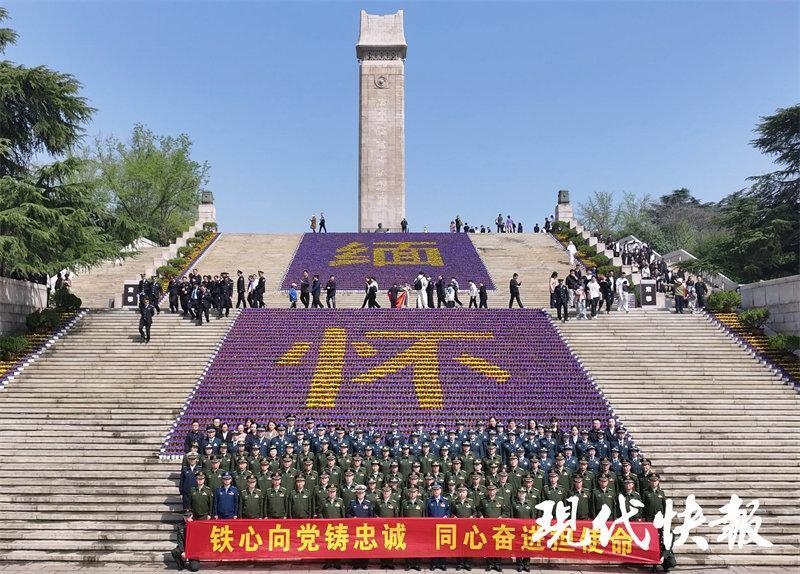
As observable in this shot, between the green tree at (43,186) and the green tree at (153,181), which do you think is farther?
the green tree at (153,181)

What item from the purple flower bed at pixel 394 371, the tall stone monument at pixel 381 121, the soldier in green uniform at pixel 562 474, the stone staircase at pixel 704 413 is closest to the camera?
the soldier in green uniform at pixel 562 474

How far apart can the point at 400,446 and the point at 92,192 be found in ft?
53.4

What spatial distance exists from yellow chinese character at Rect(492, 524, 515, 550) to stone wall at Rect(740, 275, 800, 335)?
1528cm

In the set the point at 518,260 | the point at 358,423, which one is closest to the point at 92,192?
the point at 358,423

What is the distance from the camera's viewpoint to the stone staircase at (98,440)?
11.9 m

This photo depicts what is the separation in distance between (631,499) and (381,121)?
4034 centimetres

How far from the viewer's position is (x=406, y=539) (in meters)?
10.1

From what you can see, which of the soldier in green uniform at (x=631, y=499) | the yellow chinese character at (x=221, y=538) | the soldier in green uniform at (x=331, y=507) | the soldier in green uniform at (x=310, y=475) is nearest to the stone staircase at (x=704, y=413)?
the soldier in green uniform at (x=631, y=499)

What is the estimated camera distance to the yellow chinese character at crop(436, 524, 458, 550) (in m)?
10.1

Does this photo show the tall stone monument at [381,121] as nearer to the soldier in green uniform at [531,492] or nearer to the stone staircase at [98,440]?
the stone staircase at [98,440]

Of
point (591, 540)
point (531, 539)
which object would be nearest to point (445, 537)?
point (531, 539)

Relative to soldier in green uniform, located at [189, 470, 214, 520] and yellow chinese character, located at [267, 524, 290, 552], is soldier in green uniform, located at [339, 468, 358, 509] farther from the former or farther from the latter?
soldier in green uniform, located at [189, 470, 214, 520]

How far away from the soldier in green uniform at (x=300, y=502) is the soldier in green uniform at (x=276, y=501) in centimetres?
9

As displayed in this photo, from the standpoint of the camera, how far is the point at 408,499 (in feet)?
34.6
